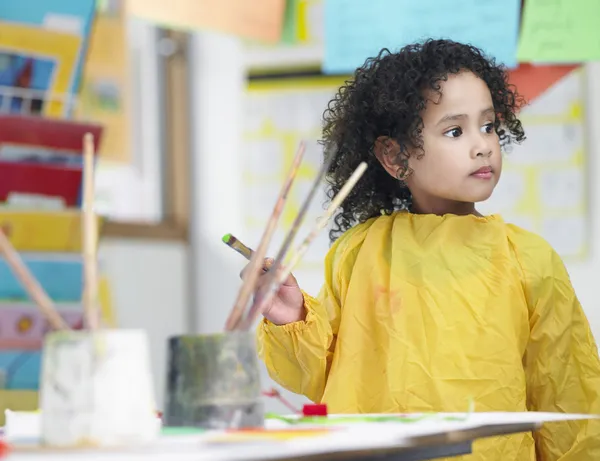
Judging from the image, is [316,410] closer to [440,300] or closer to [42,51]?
[440,300]

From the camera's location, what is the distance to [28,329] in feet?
5.53

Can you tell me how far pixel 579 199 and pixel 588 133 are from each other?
0.11 meters

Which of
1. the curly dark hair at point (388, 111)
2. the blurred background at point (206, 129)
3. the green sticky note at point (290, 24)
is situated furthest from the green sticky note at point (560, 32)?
the green sticky note at point (290, 24)

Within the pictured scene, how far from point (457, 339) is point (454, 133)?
8.6 inches

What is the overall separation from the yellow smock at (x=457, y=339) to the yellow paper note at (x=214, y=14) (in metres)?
0.76

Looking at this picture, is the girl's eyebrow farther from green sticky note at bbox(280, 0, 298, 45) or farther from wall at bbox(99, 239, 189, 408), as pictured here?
wall at bbox(99, 239, 189, 408)

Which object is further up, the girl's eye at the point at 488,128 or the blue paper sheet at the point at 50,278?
the girl's eye at the point at 488,128

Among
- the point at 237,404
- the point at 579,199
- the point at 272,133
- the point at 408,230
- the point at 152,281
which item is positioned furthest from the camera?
the point at 152,281

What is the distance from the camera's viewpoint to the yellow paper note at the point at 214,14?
1.75 meters

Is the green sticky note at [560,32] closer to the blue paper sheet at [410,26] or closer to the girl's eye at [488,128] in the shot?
the blue paper sheet at [410,26]

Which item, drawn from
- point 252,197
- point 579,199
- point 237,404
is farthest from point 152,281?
point 237,404

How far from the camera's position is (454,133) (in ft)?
3.62

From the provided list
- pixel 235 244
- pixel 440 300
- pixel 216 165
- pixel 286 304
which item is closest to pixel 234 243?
pixel 235 244

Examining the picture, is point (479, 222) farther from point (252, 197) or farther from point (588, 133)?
point (252, 197)
